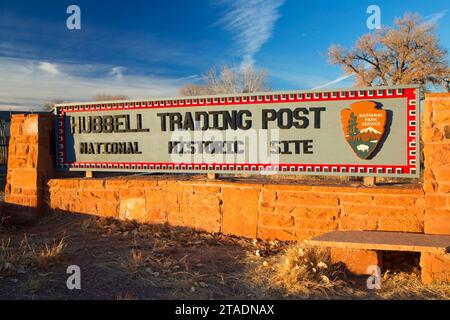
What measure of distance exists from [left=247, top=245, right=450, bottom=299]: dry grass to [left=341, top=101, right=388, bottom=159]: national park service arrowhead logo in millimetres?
1751

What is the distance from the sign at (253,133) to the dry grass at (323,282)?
1.71 m

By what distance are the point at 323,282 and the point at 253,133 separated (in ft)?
9.18

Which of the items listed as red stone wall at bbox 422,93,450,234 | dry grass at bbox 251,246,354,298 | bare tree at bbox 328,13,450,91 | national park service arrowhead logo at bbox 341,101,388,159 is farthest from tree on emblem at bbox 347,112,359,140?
bare tree at bbox 328,13,450,91

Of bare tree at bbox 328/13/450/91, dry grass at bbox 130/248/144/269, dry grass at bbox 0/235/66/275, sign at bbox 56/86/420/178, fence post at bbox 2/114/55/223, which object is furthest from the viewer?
bare tree at bbox 328/13/450/91

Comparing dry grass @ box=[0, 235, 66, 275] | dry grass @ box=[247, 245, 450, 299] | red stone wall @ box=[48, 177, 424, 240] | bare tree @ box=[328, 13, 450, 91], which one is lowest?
dry grass @ box=[247, 245, 450, 299]

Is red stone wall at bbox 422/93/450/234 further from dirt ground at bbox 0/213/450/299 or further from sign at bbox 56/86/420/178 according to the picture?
dirt ground at bbox 0/213/450/299

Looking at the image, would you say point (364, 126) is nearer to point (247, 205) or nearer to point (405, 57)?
point (247, 205)

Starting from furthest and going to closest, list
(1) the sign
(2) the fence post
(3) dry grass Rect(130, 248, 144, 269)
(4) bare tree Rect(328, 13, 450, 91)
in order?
(4) bare tree Rect(328, 13, 450, 91) < (2) the fence post < (1) the sign < (3) dry grass Rect(130, 248, 144, 269)

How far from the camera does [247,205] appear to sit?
6324 mm

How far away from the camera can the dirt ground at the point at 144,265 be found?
162 inches

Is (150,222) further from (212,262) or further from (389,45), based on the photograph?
(389,45)

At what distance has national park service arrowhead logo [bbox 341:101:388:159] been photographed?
575cm

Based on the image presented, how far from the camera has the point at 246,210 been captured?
6.33 m

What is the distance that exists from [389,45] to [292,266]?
88.7ft
